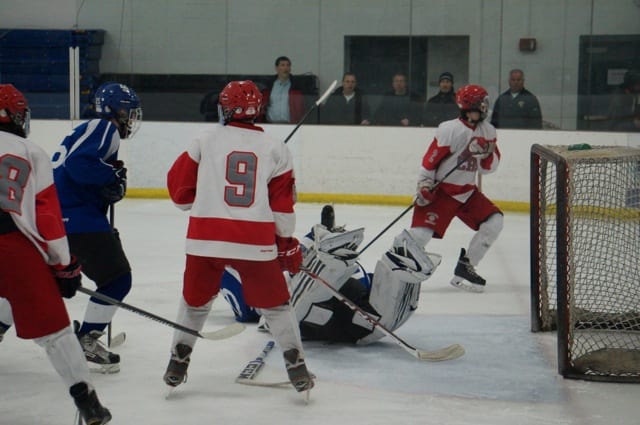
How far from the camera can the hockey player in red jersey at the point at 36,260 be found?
8.68ft

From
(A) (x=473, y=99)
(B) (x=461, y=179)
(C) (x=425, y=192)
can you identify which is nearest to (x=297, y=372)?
(C) (x=425, y=192)

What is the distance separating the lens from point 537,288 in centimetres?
419

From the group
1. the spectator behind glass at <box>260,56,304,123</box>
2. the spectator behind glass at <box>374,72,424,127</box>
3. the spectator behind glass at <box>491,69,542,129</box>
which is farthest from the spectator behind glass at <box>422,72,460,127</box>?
the spectator behind glass at <box>260,56,304,123</box>

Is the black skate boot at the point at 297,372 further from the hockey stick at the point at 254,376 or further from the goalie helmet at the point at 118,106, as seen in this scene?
the goalie helmet at the point at 118,106

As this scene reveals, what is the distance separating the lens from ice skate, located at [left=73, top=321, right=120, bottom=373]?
A: 11.5 ft

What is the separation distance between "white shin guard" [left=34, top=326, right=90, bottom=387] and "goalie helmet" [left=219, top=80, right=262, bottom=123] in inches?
32.4

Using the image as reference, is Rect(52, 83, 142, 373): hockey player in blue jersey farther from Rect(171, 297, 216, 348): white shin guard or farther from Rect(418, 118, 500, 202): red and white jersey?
Rect(418, 118, 500, 202): red and white jersey

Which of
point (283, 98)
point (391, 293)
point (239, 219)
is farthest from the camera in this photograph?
point (283, 98)

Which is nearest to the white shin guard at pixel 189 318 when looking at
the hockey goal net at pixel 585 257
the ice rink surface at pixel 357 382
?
the ice rink surface at pixel 357 382

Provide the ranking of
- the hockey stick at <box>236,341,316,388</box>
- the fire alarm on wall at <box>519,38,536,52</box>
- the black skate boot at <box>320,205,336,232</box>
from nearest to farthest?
the hockey stick at <box>236,341,316,388</box> → the black skate boot at <box>320,205,336,232</box> → the fire alarm on wall at <box>519,38,536,52</box>

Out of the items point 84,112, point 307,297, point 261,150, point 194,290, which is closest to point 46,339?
point 194,290

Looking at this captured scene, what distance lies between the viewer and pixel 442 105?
8.20 m

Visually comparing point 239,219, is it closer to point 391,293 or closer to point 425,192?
point 391,293

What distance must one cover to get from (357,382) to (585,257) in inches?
46.4
